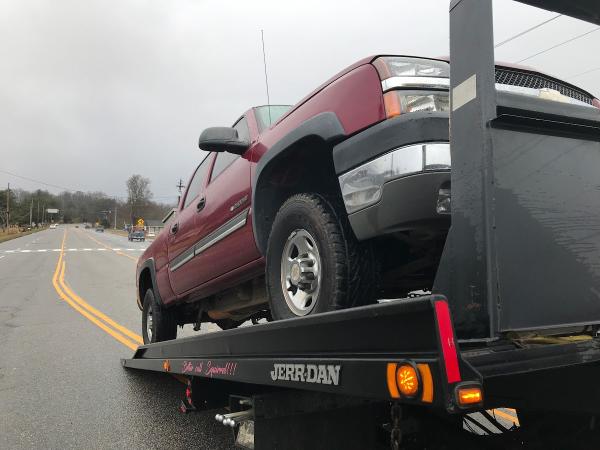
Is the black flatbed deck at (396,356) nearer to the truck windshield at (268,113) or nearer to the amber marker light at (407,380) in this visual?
the amber marker light at (407,380)

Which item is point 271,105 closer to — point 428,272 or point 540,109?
point 428,272

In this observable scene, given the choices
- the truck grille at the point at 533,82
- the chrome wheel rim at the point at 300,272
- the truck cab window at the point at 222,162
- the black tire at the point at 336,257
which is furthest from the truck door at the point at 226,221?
the truck grille at the point at 533,82

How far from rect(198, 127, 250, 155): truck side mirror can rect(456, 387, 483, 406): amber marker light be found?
252 centimetres

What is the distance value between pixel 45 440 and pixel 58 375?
225 cm

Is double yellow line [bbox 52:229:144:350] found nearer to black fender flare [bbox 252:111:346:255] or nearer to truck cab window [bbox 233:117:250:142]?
truck cab window [bbox 233:117:250:142]

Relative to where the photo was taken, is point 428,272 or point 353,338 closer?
point 353,338

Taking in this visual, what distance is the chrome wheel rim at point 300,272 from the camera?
264cm

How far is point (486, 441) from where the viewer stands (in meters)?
2.52

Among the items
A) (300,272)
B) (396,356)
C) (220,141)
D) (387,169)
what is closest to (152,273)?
(220,141)

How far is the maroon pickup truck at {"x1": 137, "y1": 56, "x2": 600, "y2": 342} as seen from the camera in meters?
2.15

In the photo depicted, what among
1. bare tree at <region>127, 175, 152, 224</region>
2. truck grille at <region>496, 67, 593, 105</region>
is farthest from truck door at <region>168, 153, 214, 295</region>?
bare tree at <region>127, 175, 152, 224</region>

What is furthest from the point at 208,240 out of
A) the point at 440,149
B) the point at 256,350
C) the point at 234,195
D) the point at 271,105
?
the point at 440,149

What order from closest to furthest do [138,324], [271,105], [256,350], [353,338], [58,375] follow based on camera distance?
[353,338] < [256,350] < [271,105] < [58,375] < [138,324]

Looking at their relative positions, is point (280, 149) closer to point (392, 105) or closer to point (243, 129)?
point (392, 105)
